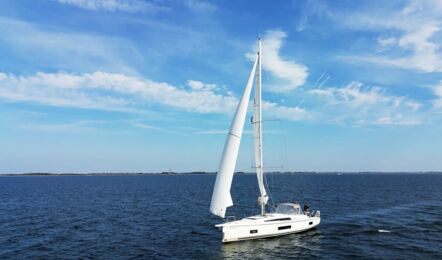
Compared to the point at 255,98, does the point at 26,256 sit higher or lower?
lower

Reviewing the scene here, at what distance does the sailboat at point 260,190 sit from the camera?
34812 millimetres

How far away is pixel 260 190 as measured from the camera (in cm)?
3706

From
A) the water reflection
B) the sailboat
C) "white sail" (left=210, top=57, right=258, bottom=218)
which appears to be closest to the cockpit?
the sailboat

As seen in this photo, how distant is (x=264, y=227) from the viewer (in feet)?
119

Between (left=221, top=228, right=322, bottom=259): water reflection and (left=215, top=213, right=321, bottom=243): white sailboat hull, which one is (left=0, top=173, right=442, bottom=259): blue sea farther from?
(left=215, top=213, right=321, bottom=243): white sailboat hull

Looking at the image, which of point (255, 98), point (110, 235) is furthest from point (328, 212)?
point (110, 235)

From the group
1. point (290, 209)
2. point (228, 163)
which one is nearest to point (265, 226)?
point (290, 209)

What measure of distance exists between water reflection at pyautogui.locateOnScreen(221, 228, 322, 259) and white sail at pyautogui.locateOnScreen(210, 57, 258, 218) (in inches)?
151

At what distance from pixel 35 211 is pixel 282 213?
153ft

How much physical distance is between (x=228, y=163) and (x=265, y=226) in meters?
8.04

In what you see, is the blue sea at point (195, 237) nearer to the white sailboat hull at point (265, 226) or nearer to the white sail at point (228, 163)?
the white sailboat hull at point (265, 226)

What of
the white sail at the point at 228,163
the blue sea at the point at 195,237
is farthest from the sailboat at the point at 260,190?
the blue sea at the point at 195,237

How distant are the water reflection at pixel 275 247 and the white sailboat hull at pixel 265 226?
0.61 metres

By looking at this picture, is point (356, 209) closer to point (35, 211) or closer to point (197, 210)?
point (197, 210)
